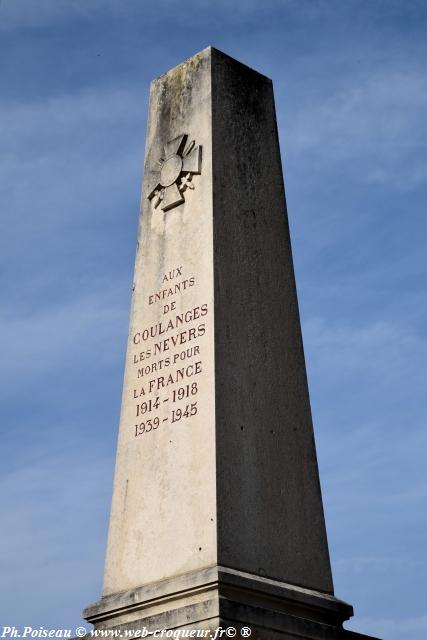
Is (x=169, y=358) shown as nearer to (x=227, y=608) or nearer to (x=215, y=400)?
(x=215, y=400)

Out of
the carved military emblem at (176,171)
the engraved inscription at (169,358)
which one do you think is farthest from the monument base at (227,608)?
the carved military emblem at (176,171)

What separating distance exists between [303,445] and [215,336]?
1.23 meters

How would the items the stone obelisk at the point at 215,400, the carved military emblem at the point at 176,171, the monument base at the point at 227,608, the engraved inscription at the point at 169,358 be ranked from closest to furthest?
the monument base at the point at 227,608 → the stone obelisk at the point at 215,400 → the engraved inscription at the point at 169,358 → the carved military emblem at the point at 176,171

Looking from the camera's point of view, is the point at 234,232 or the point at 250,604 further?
the point at 234,232

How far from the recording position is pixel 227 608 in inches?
276

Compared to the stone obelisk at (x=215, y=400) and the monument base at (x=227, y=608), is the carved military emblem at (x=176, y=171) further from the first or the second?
the monument base at (x=227, y=608)

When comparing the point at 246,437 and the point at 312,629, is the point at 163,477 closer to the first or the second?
the point at 246,437

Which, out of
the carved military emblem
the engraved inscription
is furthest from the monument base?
the carved military emblem

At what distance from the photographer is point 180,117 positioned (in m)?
9.46

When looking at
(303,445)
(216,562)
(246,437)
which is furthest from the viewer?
(303,445)

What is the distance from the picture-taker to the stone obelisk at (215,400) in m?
7.48

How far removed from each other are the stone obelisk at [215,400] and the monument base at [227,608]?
12 mm

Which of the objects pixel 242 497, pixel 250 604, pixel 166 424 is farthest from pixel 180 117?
pixel 250 604

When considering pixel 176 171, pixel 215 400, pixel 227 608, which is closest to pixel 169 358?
pixel 215 400
